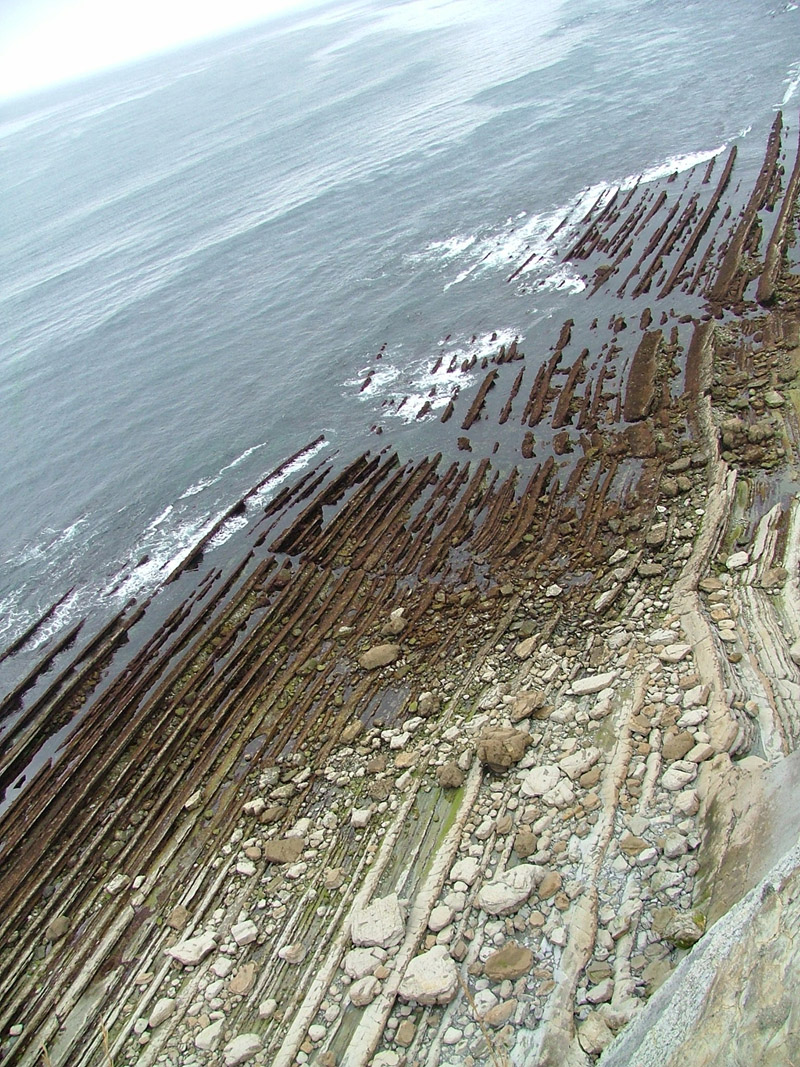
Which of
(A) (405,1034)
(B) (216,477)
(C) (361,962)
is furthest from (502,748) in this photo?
(B) (216,477)

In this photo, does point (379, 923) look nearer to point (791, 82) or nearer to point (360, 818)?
point (360, 818)

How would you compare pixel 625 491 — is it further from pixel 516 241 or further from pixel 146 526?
pixel 516 241

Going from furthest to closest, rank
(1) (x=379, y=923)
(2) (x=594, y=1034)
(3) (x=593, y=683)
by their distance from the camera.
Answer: (3) (x=593, y=683) → (1) (x=379, y=923) → (2) (x=594, y=1034)

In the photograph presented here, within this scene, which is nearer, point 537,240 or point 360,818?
point 360,818

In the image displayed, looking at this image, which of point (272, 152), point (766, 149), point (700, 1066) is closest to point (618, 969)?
point (700, 1066)

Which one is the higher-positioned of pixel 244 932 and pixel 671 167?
pixel 671 167

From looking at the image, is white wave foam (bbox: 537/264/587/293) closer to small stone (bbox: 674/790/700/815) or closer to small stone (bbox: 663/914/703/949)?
small stone (bbox: 674/790/700/815)

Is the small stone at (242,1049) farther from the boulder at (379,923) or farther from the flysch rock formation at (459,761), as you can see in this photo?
the boulder at (379,923)
